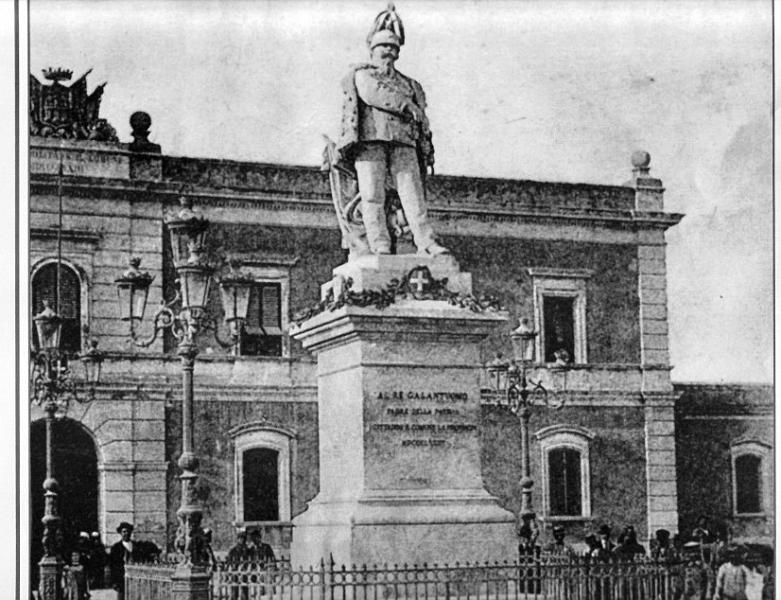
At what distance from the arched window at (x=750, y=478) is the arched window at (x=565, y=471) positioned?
282 cm

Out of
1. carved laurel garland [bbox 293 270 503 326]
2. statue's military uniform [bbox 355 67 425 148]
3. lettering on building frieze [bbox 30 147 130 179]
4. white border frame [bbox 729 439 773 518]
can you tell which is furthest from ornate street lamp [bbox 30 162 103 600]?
white border frame [bbox 729 439 773 518]

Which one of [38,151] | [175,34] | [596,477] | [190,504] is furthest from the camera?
[596,477]

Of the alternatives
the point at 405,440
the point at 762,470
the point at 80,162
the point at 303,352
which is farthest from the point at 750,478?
the point at 80,162

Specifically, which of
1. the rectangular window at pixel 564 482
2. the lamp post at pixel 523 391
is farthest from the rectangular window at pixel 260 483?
the rectangular window at pixel 564 482

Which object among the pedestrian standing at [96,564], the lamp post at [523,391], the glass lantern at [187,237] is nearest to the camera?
the glass lantern at [187,237]

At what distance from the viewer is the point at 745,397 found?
21.8 m

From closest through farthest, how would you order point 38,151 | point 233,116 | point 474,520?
point 474,520
point 233,116
point 38,151

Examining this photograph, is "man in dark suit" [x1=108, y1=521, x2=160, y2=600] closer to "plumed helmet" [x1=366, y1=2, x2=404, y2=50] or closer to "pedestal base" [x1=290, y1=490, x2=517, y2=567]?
"pedestal base" [x1=290, y1=490, x2=517, y2=567]

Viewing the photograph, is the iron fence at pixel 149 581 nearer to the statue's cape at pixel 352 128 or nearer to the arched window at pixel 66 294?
the statue's cape at pixel 352 128

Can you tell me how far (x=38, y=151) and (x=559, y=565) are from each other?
13.4 metres

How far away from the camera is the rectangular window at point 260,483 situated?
2497 centimetres

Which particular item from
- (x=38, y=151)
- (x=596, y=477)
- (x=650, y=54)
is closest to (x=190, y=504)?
(x=650, y=54)

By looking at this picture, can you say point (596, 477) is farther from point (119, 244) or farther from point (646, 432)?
point (119, 244)

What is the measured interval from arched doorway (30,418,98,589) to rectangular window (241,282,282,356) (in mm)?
2870
